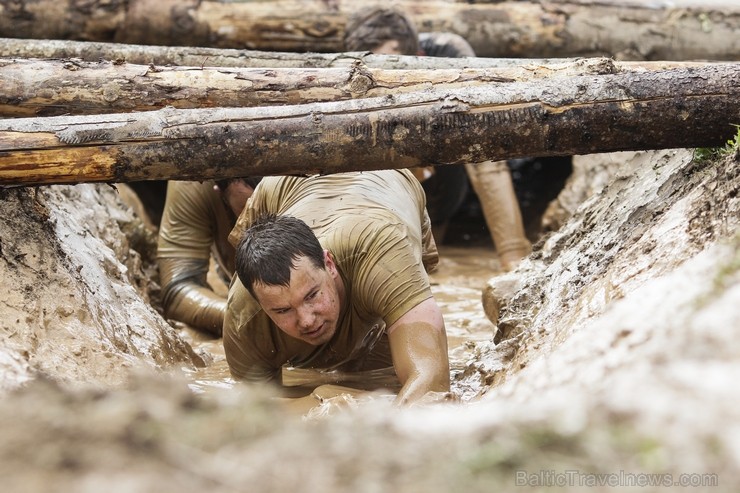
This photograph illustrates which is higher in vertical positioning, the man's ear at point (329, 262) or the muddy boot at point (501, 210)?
the man's ear at point (329, 262)

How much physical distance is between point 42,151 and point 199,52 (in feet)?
6.92

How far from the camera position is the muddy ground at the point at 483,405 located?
2035 millimetres

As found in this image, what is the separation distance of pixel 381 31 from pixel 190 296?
2499 mm

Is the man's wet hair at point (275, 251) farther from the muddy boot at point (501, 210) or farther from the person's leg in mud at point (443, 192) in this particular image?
the person's leg in mud at point (443, 192)

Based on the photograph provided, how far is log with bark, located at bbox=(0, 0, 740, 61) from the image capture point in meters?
7.86

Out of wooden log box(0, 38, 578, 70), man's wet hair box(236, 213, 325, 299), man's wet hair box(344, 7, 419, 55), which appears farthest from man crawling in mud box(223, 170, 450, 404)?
man's wet hair box(344, 7, 419, 55)

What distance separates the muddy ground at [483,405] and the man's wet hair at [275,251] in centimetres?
62

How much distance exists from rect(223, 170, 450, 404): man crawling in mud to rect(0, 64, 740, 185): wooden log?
0.47 metres

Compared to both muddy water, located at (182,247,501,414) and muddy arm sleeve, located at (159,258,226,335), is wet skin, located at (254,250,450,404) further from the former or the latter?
muddy arm sleeve, located at (159,258,226,335)

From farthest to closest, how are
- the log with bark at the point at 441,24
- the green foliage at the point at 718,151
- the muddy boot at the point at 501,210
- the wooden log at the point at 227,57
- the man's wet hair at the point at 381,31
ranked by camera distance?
the log with bark at the point at 441,24 < the muddy boot at the point at 501,210 < the man's wet hair at the point at 381,31 < the wooden log at the point at 227,57 < the green foliage at the point at 718,151

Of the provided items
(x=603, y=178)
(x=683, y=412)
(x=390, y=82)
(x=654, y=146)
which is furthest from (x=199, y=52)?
(x=683, y=412)

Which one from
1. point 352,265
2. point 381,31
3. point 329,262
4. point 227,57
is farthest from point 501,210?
point 329,262

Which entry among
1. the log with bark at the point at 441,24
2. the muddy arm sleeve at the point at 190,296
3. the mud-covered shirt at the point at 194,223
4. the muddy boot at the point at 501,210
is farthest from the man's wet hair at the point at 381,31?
the muddy arm sleeve at the point at 190,296

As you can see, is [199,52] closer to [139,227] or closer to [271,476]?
[139,227]
